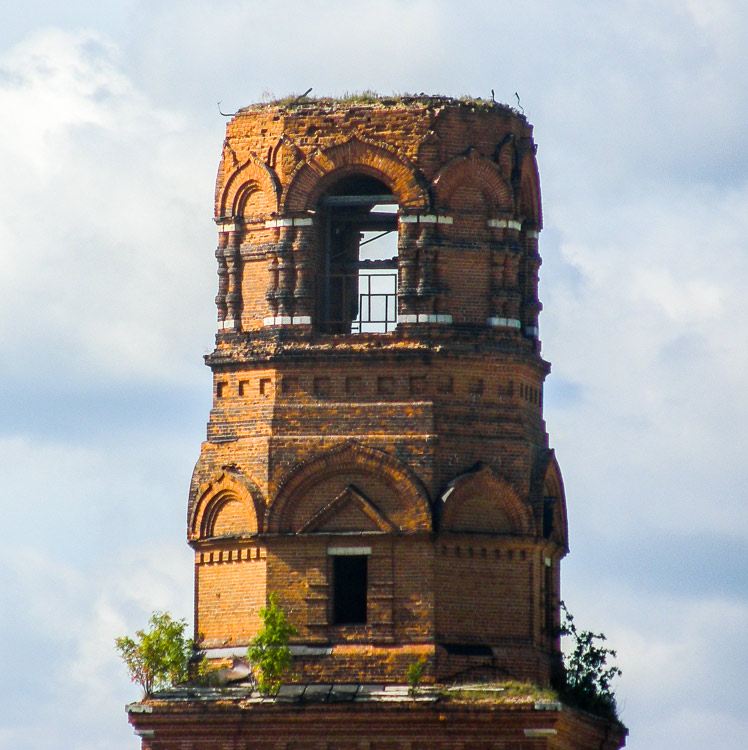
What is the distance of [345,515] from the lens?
69.1 m

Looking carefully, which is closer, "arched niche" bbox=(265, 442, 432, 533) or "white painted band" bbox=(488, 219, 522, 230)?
"arched niche" bbox=(265, 442, 432, 533)

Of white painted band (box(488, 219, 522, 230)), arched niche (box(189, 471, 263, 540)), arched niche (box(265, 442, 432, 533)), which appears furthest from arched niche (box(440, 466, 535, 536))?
white painted band (box(488, 219, 522, 230))

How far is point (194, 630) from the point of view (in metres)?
70.0

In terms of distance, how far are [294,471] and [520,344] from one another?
16.6 ft

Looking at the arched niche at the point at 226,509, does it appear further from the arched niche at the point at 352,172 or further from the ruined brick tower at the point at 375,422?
the arched niche at the point at 352,172

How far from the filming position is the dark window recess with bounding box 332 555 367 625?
227 feet

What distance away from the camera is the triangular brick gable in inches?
2714

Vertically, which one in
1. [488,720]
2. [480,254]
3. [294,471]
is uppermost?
[480,254]

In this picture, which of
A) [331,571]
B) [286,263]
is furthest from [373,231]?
[331,571]

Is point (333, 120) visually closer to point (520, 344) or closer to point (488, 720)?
point (520, 344)

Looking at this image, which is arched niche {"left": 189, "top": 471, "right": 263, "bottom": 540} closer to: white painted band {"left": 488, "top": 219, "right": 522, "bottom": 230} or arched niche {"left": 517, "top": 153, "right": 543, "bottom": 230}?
white painted band {"left": 488, "top": 219, "right": 522, "bottom": 230}

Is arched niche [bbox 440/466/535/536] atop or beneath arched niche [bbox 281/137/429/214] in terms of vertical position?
beneath

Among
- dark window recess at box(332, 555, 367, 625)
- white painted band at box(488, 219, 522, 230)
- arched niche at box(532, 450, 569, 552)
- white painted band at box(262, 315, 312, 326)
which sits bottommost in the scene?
dark window recess at box(332, 555, 367, 625)

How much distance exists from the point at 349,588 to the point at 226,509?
9.29ft
